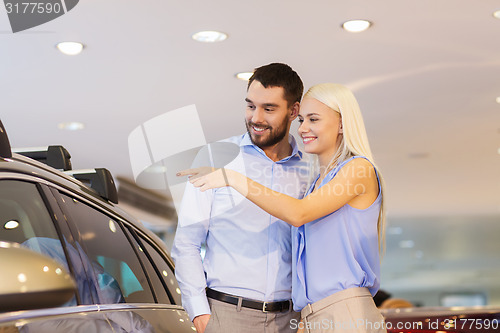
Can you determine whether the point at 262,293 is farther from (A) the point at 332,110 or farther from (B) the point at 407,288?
(B) the point at 407,288

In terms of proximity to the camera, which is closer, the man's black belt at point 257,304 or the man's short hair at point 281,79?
the man's black belt at point 257,304

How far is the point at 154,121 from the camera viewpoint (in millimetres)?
8031

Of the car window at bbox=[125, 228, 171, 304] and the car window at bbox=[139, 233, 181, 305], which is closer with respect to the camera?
the car window at bbox=[125, 228, 171, 304]

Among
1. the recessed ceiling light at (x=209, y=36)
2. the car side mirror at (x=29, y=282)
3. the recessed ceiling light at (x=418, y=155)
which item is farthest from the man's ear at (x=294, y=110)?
the recessed ceiling light at (x=418, y=155)

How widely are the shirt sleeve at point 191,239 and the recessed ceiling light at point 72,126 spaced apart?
5.35m

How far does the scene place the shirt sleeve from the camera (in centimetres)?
230

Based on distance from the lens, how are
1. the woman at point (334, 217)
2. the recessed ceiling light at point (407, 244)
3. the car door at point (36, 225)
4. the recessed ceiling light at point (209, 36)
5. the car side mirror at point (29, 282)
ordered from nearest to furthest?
the car side mirror at point (29, 282) < the car door at point (36, 225) < the woman at point (334, 217) < the recessed ceiling light at point (209, 36) < the recessed ceiling light at point (407, 244)

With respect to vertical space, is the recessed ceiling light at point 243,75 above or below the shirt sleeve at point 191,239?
above

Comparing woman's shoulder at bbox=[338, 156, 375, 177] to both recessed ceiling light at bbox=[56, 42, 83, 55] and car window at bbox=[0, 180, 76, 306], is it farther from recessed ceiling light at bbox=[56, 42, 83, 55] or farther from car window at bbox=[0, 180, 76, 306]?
recessed ceiling light at bbox=[56, 42, 83, 55]

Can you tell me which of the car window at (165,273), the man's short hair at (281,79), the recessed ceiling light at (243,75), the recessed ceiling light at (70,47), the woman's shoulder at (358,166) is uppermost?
the recessed ceiling light at (70,47)

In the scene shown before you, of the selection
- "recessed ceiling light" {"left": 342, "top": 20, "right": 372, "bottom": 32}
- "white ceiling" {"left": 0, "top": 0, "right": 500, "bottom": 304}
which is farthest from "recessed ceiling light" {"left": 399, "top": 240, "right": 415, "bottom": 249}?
"recessed ceiling light" {"left": 342, "top": 20, "right": 372, "bottom": 32}

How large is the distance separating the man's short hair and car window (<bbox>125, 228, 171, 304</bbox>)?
28.2 inches

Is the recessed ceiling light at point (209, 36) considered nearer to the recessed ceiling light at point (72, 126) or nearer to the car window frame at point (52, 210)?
the recessed ceiling light at point (72, 126)

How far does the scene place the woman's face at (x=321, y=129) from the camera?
2.17 meters
